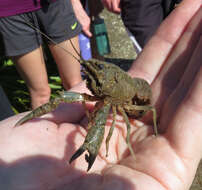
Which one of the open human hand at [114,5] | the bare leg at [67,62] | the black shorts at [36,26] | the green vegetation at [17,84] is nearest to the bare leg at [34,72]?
the black shorts at [36,26]

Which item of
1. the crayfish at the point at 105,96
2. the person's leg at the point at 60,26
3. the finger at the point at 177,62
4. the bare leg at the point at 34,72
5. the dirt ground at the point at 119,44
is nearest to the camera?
the crayfish at the point at 105,96

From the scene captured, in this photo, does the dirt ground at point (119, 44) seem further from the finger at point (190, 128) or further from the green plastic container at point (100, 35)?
the finger at point (190, 128)

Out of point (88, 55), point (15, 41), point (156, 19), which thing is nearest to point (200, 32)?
point (156, 19)

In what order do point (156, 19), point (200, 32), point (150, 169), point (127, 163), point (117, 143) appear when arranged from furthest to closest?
point (156, 19) < point (200, 32) < point (117, 143) < point (127, 163) < point (150, 169)

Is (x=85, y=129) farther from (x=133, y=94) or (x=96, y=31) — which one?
(x=96, y=31)

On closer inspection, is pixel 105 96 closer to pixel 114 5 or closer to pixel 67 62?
pixel 67 62
